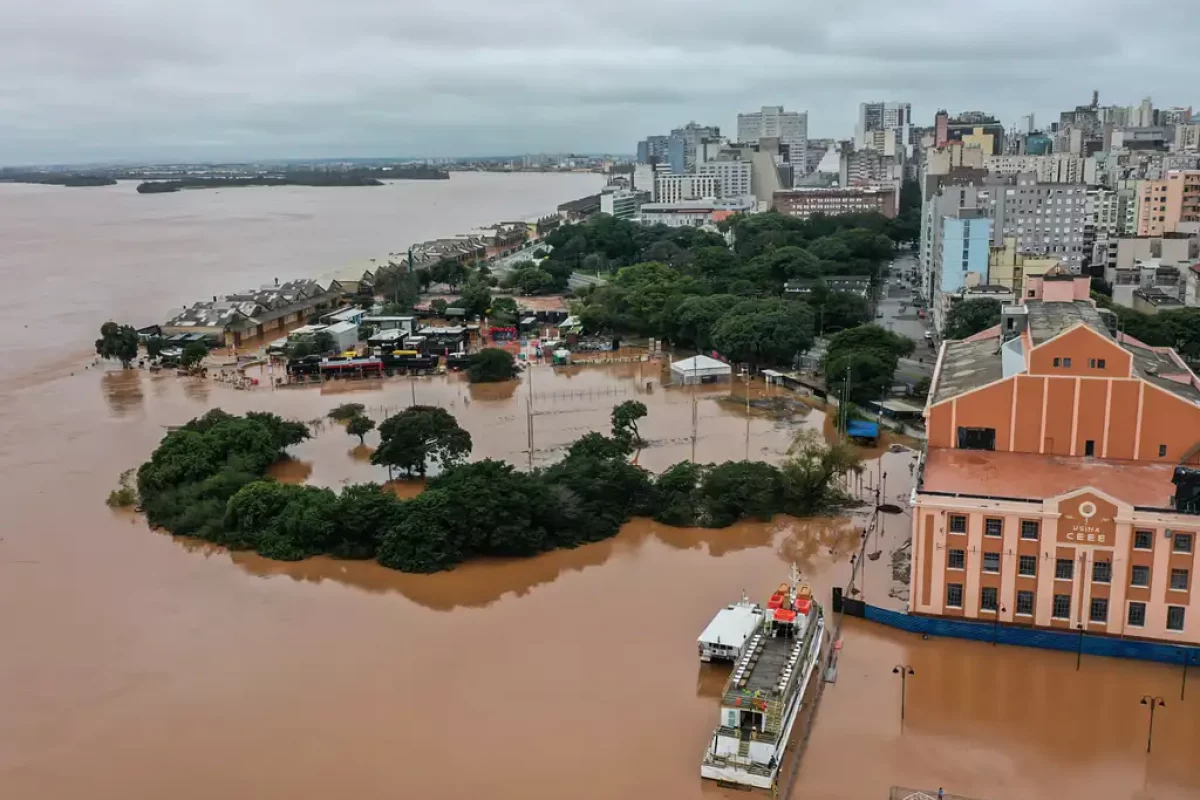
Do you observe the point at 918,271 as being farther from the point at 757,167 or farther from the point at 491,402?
the point at 757,167

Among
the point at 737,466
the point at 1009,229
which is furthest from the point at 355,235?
the point at 737,466

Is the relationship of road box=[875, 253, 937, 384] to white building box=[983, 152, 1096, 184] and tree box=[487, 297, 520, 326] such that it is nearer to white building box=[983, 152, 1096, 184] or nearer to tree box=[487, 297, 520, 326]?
tree box=[487, 297, 520, 326]

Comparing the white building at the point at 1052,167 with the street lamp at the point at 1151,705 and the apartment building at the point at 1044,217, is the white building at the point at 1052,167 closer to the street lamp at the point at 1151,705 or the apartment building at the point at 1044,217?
the apartment building at the point at 1044,217

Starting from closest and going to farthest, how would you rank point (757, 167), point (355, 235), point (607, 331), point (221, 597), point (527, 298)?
point (221, 597) → point (607, 331) → point (527, 298) → point (355, 235) → point (757, 167)

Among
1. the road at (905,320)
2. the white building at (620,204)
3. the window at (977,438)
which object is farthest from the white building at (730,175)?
the window at (977,438)

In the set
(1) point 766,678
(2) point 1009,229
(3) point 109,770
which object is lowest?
(3) point 109,770

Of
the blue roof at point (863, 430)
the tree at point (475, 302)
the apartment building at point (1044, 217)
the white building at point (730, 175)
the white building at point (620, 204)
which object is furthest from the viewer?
the white building at point (730, 175)

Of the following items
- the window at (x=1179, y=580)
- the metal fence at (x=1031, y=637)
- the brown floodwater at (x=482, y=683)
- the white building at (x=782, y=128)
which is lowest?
the brown floodwater at (x=482, y=683)
